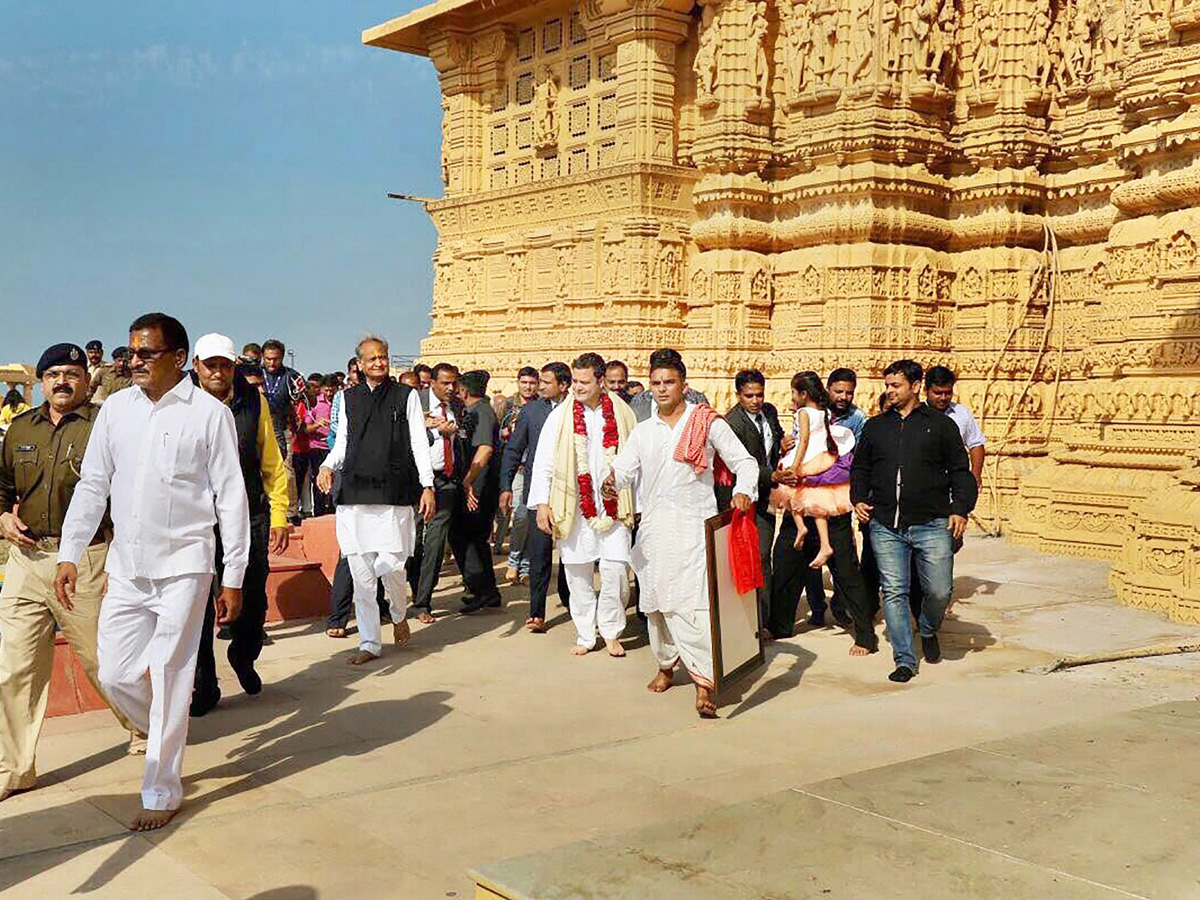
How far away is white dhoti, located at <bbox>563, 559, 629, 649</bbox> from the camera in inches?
341

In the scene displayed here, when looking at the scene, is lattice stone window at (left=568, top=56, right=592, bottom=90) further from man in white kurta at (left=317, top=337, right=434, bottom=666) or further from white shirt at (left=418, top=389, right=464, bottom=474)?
man in white kurta at (left=317, top=337, right=434, bottom=666)

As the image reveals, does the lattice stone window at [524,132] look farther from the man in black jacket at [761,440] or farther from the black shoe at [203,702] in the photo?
the black shoe at [203,702]

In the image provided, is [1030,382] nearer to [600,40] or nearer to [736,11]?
[736,11]

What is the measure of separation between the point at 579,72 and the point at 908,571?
13084 millimetres

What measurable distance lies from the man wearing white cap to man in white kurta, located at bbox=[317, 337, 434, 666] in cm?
74

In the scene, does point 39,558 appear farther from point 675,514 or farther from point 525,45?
point 525,45

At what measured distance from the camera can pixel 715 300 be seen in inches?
675

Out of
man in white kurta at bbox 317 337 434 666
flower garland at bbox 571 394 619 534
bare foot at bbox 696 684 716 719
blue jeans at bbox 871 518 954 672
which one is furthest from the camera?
flower garland at bbox 571 394 619 534

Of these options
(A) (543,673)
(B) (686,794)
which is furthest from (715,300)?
(B) (686,794)

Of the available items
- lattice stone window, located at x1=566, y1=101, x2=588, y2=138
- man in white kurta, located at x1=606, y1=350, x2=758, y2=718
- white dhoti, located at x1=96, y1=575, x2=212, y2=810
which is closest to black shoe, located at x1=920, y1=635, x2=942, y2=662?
man in white kurta, located at x1=606, y1=350, x2=758, y2=718

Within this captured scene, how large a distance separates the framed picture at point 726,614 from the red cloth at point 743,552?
0.03 metres

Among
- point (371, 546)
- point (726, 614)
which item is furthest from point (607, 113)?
point (726, 614)

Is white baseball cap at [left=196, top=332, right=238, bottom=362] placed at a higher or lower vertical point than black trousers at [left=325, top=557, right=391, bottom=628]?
higher

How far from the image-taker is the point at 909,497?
7957mm
